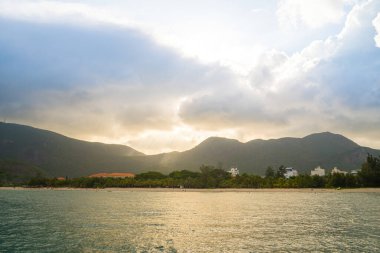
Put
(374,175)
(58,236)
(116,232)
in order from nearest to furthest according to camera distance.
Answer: (58,236) → (116,232) → (374,175)

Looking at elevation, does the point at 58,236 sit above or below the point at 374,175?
below

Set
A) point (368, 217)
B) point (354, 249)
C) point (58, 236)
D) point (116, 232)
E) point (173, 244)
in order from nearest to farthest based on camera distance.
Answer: point (354, 249) → point (173, 244) → point (58, 236) → point (116, 232) → point (368, 217)

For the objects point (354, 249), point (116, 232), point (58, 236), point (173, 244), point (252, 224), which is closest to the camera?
point (354, 249)

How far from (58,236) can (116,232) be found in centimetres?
776

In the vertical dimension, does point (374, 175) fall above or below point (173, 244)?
above

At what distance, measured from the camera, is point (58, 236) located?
1833 inches

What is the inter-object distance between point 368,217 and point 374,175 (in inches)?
5765

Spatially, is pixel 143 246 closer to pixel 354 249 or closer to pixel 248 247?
pixel 248 247

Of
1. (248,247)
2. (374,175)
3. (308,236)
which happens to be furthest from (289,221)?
(374,175)

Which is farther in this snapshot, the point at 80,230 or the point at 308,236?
the point at 80,230

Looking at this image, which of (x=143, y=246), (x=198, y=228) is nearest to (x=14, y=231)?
(x=143, y=246)

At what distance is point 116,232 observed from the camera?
4997 cm

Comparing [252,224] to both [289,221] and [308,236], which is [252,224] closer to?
[289,221]

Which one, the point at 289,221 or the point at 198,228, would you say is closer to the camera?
the point at 198,228
